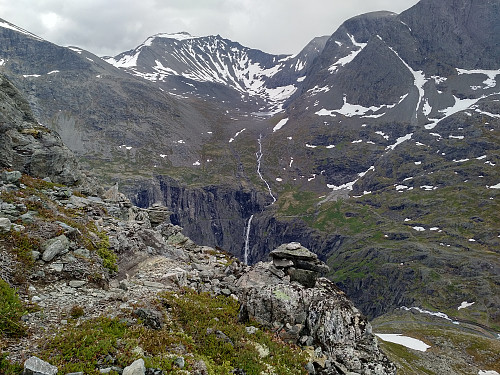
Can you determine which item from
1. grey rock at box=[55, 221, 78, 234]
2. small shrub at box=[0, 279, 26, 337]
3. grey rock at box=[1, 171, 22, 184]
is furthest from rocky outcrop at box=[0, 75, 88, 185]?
small shrub at box=[0, 279, 26, 337]

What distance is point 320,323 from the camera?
15.8 m

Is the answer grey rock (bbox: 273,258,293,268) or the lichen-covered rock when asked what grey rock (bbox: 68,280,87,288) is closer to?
the lichen-covered rock

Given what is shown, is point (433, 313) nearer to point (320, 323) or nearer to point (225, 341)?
point (320, 323)

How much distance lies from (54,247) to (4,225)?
222 cm

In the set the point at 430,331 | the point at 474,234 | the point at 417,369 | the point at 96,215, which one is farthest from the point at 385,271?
the point at 96,215

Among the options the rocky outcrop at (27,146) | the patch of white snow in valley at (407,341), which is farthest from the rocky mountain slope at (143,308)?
the patch of white snow in valley at (407,341)

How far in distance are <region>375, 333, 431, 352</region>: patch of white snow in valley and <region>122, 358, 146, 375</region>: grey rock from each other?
92.6 metres

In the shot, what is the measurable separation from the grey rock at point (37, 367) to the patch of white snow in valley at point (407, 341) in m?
94.4

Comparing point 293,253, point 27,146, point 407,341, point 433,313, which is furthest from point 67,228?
point 433,313

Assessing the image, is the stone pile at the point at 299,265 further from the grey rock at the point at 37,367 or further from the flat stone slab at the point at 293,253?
the grey rock at the point at 37,367

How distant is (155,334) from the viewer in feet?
37.0

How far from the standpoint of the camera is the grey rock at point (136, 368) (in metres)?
8.89

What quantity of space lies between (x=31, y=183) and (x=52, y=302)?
13.8 metres

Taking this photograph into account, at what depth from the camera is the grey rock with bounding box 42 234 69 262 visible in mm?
14023
